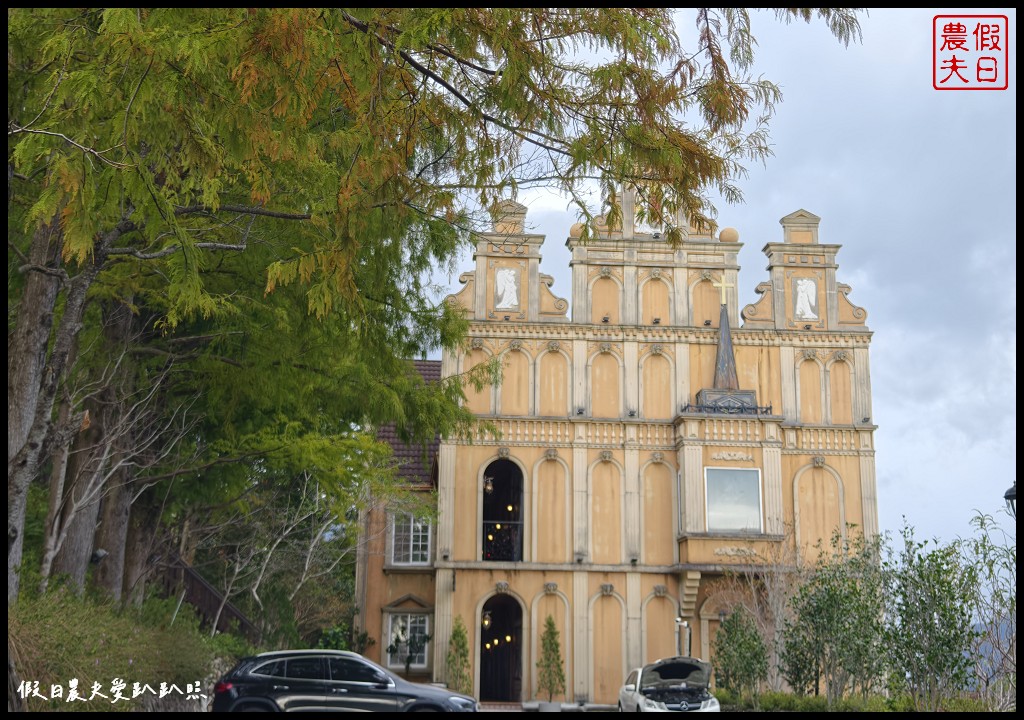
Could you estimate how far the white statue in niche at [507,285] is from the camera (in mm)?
33844

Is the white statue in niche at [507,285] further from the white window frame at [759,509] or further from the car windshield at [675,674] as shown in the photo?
the car windshield at [675,674]

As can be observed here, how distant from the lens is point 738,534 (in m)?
31.3

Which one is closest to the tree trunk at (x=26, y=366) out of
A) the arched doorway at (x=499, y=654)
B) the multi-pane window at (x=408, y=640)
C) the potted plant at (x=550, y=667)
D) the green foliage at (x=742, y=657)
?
the green foliage at (x=742, y=657)

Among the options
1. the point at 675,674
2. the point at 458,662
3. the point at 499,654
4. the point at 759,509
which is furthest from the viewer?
the point at 499,654

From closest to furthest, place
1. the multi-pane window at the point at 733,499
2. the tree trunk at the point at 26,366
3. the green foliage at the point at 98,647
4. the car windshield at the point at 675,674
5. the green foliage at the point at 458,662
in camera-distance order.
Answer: the green foliage at the point at 98,647, the tree trunk at the point at 26,366, the car windshield at the point at 675,674, the green foliage at the point at 458,662, the multi-pane window at the point at 733,499

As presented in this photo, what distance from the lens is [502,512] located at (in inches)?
1486

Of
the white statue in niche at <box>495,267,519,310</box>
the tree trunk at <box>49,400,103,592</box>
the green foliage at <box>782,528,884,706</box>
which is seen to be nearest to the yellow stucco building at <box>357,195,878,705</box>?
the white statue in niche at <box>495,267,519,310</box>

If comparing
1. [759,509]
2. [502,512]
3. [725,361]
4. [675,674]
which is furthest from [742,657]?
[502,512]

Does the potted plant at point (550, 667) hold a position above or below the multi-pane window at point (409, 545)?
below

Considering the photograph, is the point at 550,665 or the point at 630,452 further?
the point at 630,452

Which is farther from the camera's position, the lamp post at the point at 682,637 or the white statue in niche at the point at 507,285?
the white statue in niche at the point at 507,285

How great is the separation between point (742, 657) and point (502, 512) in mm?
15983

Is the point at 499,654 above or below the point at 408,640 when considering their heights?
below

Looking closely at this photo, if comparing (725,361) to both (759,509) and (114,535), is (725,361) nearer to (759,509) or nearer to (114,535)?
(759,509)
